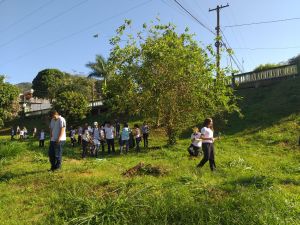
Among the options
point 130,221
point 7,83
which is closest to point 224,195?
point 130,221

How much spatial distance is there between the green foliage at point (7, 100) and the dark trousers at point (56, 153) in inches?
1172

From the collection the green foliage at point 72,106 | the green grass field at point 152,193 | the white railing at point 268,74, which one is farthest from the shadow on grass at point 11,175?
the green foliage at point 72,106

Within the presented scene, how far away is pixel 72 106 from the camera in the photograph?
111 ft

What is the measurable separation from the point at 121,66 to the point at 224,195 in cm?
1257

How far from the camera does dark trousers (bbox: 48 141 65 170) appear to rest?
35.7ft

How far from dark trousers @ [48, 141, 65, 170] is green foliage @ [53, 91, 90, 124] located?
22.5 metres

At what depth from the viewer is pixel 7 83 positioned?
41.2m

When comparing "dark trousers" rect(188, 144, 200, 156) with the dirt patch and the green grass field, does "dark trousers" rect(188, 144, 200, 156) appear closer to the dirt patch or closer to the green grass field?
the green grass field

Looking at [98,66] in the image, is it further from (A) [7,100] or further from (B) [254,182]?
(B) [254,182]

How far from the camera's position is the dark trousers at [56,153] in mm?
10891

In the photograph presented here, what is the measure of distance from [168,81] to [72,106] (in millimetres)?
16939

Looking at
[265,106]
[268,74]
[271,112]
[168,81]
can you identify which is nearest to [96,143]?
[168,81]

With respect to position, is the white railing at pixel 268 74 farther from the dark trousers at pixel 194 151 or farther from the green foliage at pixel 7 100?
the green foliage at pixel 7 100

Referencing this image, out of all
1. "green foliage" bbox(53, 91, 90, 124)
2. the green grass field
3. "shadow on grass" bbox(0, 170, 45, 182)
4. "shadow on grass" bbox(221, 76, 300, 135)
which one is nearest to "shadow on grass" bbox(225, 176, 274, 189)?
the green grass field
